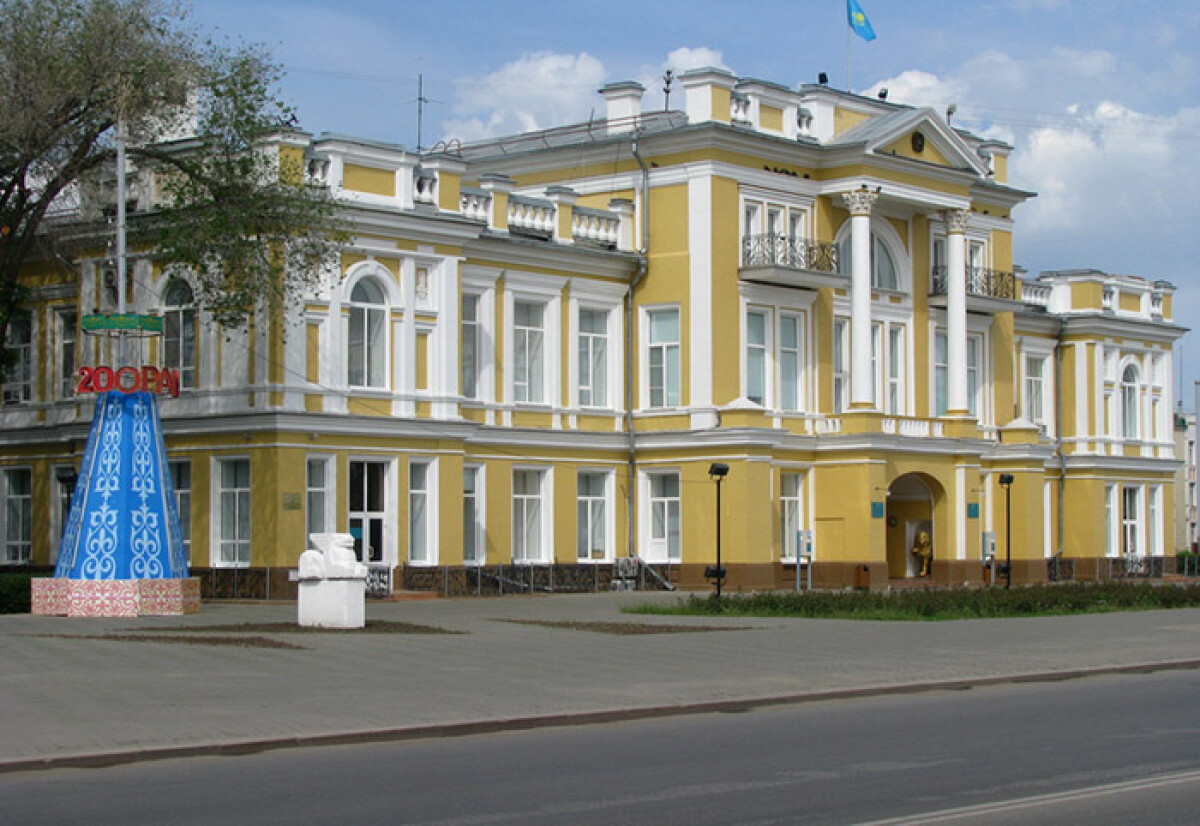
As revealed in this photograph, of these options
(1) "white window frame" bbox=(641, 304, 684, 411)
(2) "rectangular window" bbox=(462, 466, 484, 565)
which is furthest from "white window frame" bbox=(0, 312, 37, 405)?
(1) "white window frame" bbox=(641, 304, 684, 411)

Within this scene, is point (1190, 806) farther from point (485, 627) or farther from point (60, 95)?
point (60, 95)

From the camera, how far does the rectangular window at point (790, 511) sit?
160ft

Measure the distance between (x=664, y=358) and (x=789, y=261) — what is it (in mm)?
4291

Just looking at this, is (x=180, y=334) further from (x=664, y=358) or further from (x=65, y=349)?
(x=664, y=358)

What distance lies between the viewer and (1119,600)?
35.8 metres

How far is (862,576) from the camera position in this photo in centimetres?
4803

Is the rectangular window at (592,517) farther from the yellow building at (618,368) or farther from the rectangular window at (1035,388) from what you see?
the rectangular window at (1035,388)

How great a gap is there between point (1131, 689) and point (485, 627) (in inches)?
452

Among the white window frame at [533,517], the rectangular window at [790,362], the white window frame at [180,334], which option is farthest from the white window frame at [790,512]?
the white window frame at [180,334]

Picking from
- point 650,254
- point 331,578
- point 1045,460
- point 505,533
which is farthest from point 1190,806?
point 1045,460

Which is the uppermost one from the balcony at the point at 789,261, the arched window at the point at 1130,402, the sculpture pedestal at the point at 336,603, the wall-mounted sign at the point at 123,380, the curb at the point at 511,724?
the balcony at the point at 789,261

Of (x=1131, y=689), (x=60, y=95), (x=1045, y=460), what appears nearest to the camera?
(x=1131, y=689)

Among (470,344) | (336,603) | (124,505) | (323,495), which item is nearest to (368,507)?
(323,495)

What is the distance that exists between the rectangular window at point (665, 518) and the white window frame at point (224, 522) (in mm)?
12261
